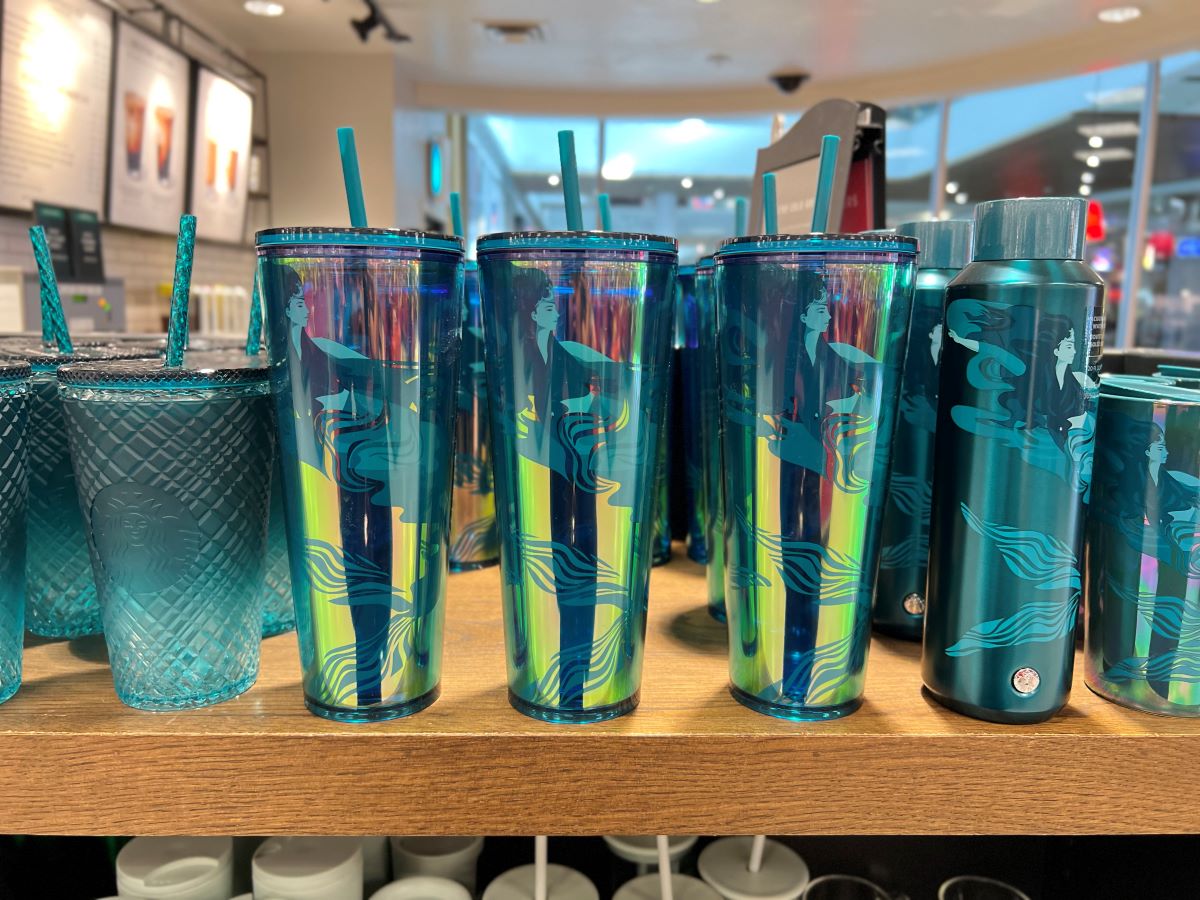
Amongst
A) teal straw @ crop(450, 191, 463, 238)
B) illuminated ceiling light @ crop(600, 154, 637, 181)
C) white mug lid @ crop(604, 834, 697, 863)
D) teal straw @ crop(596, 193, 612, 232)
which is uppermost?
illuminated ceiling light @ crop(600, 154, 637, 181)

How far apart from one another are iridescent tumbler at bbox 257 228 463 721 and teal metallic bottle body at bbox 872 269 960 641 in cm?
30

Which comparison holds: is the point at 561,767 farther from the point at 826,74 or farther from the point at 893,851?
the point at 826,74

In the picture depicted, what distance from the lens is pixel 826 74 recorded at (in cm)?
579

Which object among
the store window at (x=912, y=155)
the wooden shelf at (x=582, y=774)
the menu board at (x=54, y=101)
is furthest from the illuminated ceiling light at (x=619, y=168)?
the wooden shelf at (x=582, y=774)

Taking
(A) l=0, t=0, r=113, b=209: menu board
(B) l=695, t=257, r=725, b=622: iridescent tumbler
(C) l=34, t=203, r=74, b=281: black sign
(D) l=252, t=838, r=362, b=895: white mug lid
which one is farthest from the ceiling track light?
(D) l=252, t=838, r=362, b=895: white mug lid

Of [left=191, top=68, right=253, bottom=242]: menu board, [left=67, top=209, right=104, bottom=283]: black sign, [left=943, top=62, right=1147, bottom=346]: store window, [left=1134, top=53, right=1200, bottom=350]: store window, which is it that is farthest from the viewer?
[left=943, top=62, right=1147, bottom=346]: store window

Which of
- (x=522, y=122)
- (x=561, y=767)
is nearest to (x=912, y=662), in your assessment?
(x=561, y=767)

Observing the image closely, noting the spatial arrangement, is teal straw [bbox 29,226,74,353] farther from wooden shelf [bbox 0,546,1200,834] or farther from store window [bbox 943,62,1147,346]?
store window [bbox 943,62,1147,346]

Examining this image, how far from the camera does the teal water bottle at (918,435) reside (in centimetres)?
56

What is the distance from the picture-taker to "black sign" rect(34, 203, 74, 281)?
10.3ft

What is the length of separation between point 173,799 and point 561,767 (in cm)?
21

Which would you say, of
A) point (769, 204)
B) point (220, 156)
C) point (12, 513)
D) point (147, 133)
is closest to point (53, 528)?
point (12, 513)

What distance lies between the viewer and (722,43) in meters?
5.09

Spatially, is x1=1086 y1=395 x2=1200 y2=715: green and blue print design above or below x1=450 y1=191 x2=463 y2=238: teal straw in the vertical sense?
below
